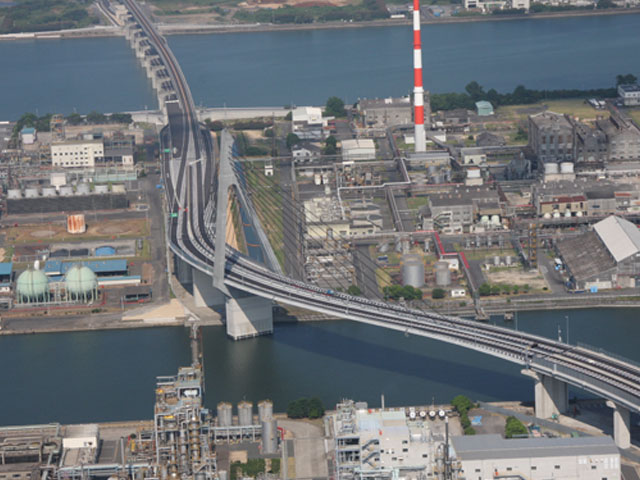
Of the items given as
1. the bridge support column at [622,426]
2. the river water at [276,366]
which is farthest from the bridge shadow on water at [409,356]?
the bridge support column at [622,426]

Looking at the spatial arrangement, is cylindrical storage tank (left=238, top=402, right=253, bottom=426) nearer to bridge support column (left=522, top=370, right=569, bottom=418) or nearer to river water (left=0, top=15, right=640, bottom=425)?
river water (left=0, top=15, right=640, bottom=425)

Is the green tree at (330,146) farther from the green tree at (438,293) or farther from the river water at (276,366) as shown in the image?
the river water at (276,366)

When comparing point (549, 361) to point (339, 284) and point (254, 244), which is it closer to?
point (339, 284)

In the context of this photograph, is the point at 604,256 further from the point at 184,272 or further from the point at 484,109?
the point at 484,109

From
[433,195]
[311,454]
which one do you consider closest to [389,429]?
[311,454]

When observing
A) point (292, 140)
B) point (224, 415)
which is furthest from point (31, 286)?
point (292, 140)

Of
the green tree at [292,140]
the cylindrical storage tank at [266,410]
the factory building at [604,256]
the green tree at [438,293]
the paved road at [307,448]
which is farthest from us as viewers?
the green tree at [292,140]
